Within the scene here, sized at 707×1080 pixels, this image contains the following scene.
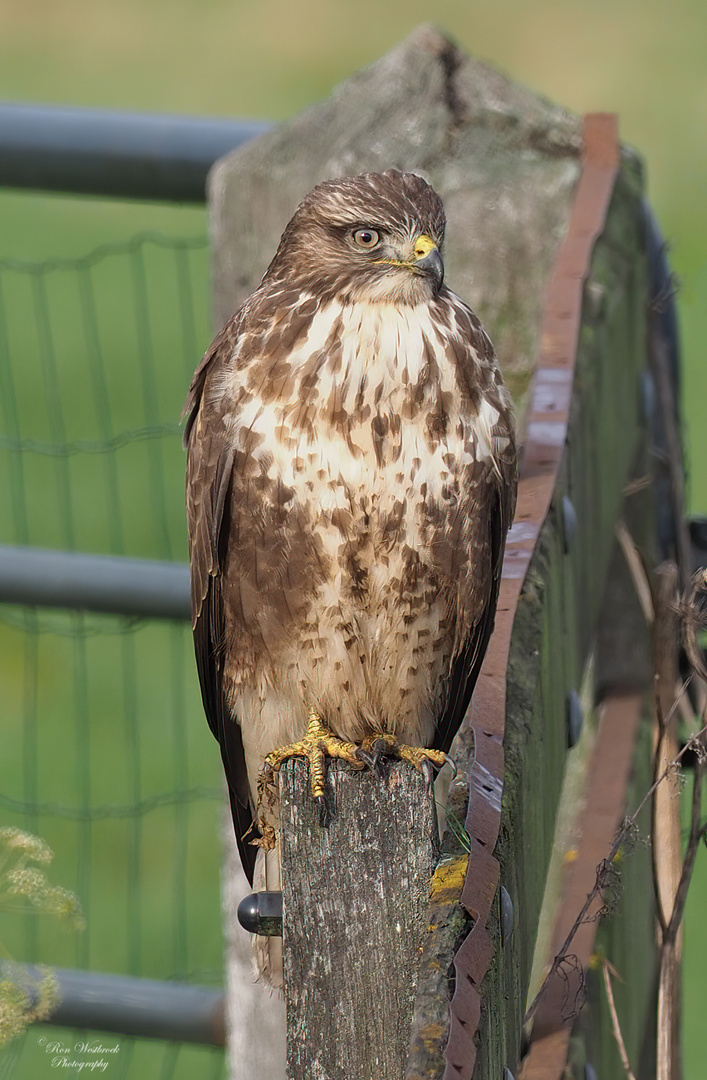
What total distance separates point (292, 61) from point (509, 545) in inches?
416

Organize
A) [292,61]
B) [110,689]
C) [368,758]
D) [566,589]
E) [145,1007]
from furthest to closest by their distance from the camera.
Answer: [292,61] → [110,689] → [145,1007] → [566,589] → [368,758]

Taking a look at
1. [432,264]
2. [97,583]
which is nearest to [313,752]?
[432,264]

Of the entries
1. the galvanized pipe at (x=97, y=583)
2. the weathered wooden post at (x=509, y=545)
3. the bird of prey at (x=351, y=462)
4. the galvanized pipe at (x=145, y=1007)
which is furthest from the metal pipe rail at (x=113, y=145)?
the galvanized pipe at (x=145, y=1007)

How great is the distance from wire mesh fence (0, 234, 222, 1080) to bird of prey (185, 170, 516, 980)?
102 cm

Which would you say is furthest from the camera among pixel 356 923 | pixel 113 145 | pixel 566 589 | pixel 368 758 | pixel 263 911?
pixel 113 145

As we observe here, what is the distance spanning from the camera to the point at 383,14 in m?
12.7

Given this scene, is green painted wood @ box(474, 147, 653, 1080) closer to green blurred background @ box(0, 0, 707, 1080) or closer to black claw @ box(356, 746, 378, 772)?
black claw @ box(356, 746, 378, 772)

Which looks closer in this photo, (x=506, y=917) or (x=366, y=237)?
(x=506, y=917)

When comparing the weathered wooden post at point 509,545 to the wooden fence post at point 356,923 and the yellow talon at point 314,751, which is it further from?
the yellow talon at point 314,751

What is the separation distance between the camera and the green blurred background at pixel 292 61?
10164mm

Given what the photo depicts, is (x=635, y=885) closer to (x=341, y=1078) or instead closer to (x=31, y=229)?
(x=341, y=1078)

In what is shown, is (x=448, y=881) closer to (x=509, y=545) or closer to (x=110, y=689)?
(x=509, y=545)

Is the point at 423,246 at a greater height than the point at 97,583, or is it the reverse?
the point at 423,246

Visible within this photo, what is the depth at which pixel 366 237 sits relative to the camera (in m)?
2.29
